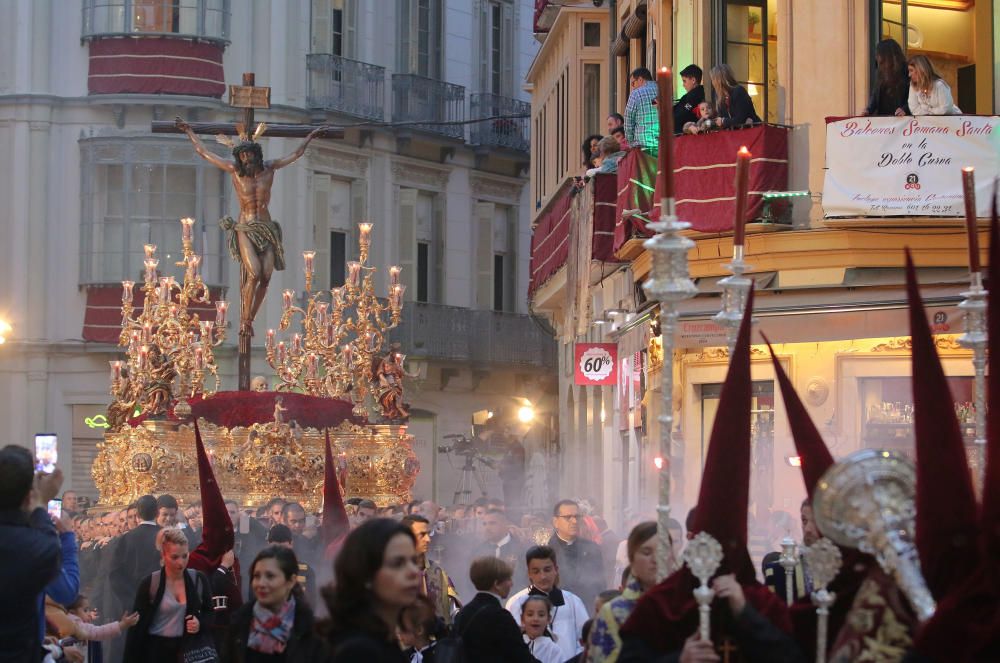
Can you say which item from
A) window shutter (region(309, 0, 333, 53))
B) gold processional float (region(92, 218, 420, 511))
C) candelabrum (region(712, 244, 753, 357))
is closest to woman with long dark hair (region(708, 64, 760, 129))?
gold processional float (region(92, 218, 420, 511))

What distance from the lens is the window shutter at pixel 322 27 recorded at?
3794 cm

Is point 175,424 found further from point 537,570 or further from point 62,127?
point 62,127

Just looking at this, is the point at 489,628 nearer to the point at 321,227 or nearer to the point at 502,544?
the point at 502,544

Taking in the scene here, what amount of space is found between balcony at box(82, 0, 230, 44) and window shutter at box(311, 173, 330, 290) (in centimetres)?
313

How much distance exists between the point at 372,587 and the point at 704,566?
1060mm

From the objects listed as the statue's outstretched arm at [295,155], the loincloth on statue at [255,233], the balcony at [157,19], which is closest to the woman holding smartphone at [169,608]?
the loincloth on statue at [255,233]

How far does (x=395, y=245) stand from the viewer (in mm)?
39312

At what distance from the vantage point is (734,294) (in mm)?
7926

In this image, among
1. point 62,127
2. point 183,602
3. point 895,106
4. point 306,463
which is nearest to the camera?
point 183,602

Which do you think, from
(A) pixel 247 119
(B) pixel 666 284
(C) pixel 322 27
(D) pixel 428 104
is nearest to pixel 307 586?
(B) pixel 666 284

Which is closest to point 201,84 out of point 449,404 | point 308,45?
point 308,45

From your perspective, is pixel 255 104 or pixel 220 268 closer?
pixel 255 104

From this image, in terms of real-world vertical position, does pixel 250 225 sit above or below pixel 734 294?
above

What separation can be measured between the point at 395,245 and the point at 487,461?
489 centimetres
